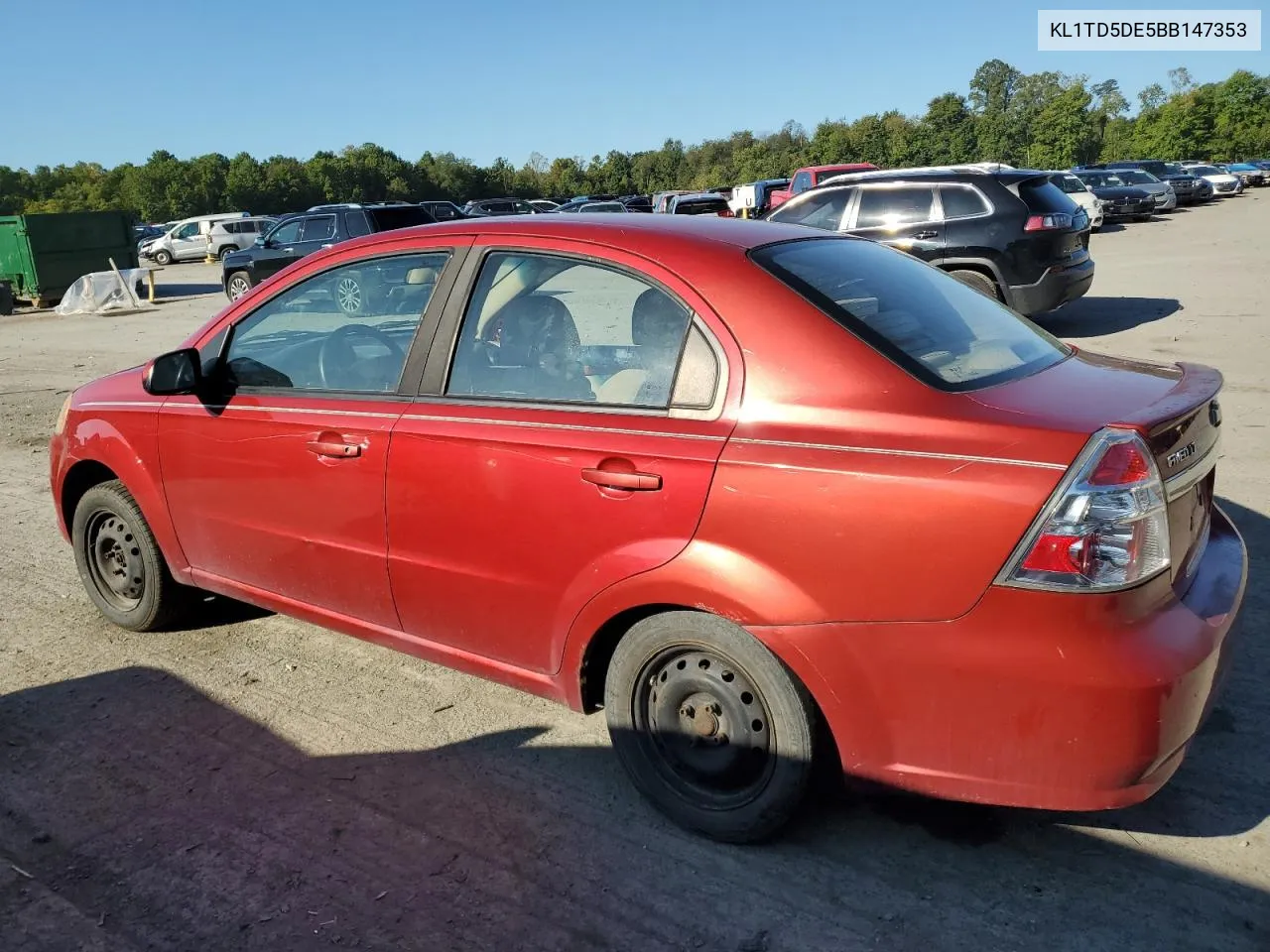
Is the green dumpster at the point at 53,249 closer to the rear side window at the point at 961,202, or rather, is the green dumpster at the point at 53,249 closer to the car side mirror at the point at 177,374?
the rear side window at the point at 961,202

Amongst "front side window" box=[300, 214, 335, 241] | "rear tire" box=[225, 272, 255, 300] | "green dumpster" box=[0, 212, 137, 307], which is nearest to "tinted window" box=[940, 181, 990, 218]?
"front side window" box=[300, 214, 335, 241]

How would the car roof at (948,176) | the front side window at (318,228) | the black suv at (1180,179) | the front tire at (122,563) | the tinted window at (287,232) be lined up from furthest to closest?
the black suv at (1180,179) → the tinted window at (287,232) → the front side window at (318,228) → the car roof at (948,176) → the front tire at (122,563)

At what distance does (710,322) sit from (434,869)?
1.74 meters

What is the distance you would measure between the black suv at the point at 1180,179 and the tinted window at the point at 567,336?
124 feet

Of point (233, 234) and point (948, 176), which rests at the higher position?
point (233, 234)

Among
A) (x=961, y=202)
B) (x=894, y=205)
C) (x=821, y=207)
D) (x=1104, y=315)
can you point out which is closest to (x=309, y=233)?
(x=821, y=207)

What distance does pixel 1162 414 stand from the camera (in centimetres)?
250

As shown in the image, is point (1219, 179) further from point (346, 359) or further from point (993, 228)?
point (346, 359)

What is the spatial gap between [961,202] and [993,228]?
1.69 feet

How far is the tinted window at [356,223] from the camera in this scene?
18297 millimetres

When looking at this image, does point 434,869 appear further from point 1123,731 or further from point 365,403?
point 1123,731

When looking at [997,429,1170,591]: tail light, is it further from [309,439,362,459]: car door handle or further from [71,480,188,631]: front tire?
[71,480,188,631]: front tire

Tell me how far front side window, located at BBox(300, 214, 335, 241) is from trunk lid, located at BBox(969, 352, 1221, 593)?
1822 centimetres

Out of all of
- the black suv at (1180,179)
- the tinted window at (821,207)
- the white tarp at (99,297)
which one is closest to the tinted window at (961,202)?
the tinted window at (821,207)
